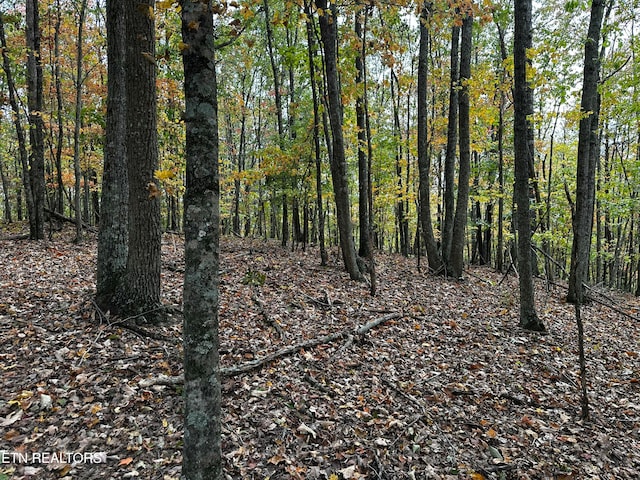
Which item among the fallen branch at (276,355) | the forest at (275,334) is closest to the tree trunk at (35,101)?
the forest at (275,334)

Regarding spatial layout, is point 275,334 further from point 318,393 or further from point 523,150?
point 523,150

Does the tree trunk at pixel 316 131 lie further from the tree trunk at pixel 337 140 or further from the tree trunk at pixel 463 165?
the tree trunk at pixel 463 165

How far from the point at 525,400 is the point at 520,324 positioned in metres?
2.75

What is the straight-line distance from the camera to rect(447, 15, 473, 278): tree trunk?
9977mm

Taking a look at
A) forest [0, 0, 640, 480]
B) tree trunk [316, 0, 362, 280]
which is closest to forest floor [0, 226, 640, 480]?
forest [0, 0, 640, 480]

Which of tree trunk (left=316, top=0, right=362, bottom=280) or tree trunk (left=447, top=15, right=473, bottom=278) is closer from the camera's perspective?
tree trunk (left=316, top=0, right=362, bottom=280)

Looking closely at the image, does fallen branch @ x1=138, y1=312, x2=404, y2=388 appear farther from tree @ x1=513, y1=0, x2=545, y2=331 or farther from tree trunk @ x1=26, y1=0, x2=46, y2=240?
tree trunk @ x1=26, y1=0, x2=46, y2=240

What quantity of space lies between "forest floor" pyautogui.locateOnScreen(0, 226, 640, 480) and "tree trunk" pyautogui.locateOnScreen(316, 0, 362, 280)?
2.00 meters

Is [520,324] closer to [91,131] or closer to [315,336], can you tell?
[315,336]

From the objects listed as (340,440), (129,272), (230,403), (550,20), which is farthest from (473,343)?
(550,20)

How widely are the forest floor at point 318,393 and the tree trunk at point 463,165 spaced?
338 cm

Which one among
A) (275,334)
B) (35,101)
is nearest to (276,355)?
(275,334)

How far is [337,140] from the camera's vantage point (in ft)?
28.7

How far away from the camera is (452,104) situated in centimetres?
1097
